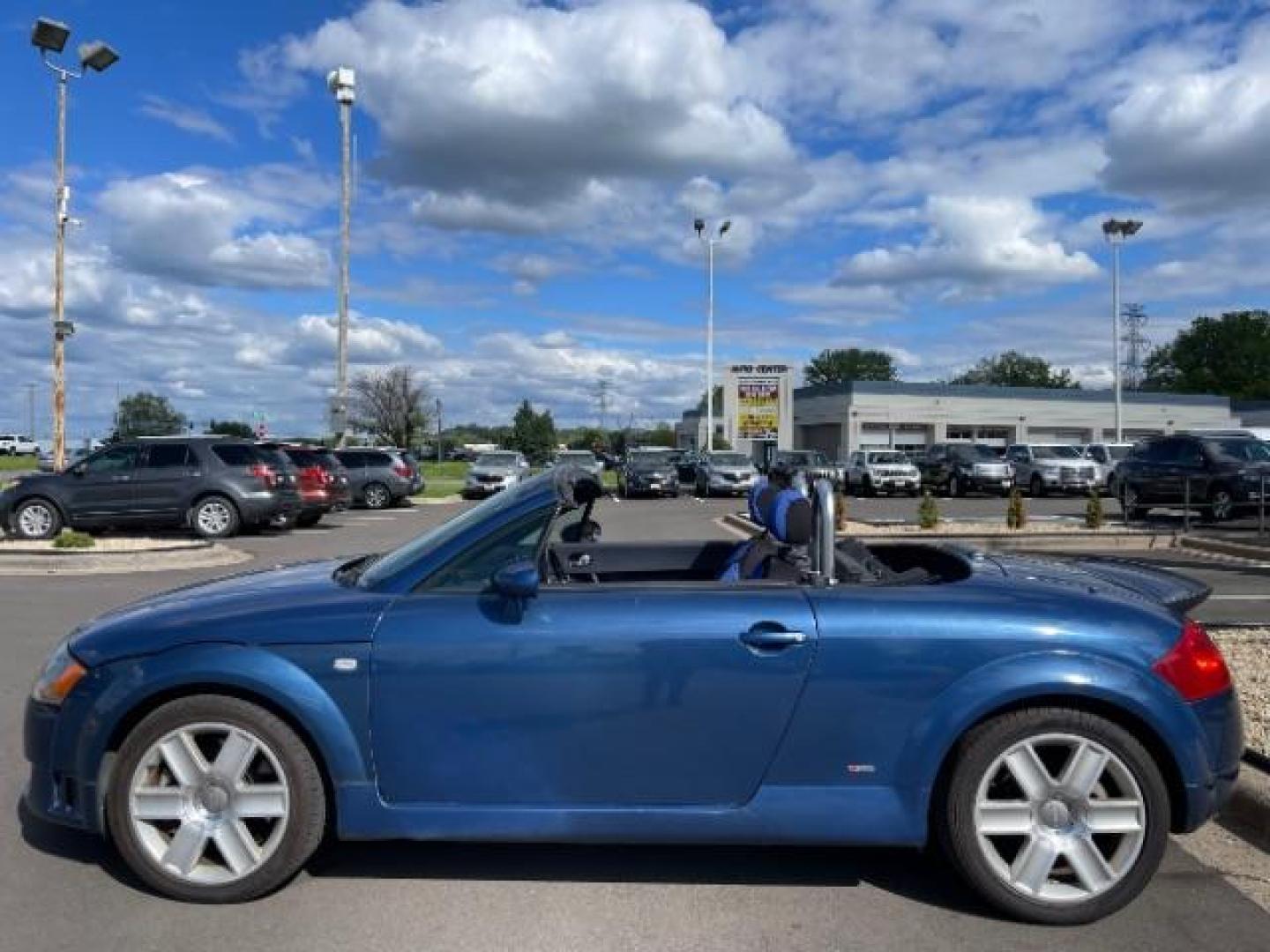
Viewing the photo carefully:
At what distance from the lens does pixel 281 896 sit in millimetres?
3797

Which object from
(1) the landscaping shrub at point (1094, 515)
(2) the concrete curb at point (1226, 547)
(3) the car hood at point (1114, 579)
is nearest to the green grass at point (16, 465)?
(1) the landscaping shrub at point (1094, 515)

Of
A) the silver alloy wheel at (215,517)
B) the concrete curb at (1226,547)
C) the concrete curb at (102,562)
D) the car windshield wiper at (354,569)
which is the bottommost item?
the concrete curb at (102,562)

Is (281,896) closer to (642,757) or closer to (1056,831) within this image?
(642,757)

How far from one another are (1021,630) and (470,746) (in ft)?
6.20

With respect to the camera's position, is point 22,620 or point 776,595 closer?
point 776,595

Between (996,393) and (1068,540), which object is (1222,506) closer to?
(1068,540)

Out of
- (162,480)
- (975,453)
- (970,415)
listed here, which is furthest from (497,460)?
(970,415)

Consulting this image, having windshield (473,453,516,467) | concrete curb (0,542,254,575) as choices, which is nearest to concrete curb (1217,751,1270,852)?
concrete curb (0,542,254,575)

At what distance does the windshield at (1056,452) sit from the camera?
3575cm

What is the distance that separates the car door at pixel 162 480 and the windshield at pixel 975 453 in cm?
2447

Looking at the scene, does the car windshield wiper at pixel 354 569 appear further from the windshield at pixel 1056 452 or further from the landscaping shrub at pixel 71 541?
the windshield at pixel 1056 452

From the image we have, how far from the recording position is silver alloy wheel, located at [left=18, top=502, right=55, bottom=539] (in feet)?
58.5

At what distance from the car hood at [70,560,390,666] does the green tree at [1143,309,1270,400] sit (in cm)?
11711

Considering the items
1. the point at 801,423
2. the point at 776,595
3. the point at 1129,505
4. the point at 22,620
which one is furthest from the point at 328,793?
the point at 801,423
